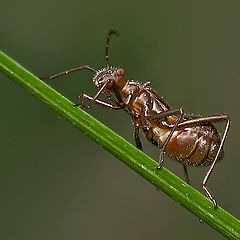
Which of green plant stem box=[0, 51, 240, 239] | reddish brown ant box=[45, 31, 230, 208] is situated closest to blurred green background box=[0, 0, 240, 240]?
reddish brown ant box=[45, 31, 230, 208]

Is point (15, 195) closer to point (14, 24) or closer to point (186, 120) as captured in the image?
point (14, 24)

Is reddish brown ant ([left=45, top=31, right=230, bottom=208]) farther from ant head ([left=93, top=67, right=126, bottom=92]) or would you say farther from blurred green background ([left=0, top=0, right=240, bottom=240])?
blurred green background ([left=0, top=0, right=240, bottom=240])

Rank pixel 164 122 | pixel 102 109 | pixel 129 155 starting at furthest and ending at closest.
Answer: pixel 102 109 < pixel 164 122 < pixel 129 155

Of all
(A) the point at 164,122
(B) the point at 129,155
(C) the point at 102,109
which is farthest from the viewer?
(C) the point at 102,109

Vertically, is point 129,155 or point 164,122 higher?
point 164,122

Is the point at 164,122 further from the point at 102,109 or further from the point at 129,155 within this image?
the point at 102,109

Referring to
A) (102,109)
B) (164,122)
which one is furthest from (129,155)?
(102,109)
